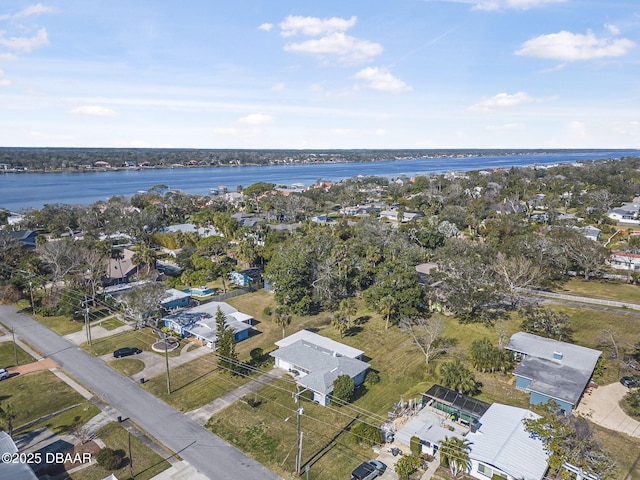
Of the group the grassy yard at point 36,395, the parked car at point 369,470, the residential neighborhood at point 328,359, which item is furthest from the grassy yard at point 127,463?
the parked car at point 369,470

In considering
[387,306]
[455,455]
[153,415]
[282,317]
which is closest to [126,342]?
[153,415]

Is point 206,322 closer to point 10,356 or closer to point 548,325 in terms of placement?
point 10,356

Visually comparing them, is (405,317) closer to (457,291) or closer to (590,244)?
(457,291)

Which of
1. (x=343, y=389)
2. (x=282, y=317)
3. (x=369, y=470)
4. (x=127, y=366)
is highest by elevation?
(x=282, y=317)

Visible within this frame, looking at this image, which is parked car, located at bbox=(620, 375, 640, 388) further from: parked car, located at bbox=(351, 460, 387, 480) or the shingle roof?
parked car, located at bbox=(351, 460, 387, 480)

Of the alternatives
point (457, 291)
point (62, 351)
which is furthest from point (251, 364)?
point (457, 291)

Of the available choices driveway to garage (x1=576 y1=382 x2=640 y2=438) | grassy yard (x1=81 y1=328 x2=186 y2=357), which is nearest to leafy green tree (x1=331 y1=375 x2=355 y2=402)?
grassy yard (x1=81 y1=328 x2=186 y2=357)
